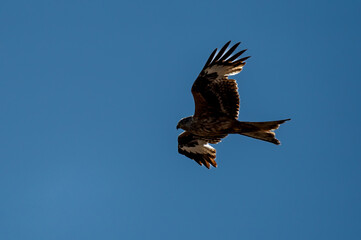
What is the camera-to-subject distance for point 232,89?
901cm

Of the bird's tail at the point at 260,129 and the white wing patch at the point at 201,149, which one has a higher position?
the white wing patch at the point at 201,149

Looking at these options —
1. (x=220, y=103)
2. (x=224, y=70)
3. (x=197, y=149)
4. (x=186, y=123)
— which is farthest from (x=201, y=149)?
(x=224, y=70)

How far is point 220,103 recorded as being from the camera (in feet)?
30.2

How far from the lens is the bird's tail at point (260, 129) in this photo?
8625mm

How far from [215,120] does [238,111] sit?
56 centimetres

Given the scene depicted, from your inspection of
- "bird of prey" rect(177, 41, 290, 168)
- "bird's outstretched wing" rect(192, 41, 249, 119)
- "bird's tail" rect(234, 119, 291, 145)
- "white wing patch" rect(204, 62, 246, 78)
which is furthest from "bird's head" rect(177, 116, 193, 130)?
"white wing patch" rect(204, 62, 246, 78)

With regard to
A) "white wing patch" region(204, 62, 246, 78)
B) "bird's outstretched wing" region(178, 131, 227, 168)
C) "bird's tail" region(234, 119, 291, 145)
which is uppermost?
"white wing patch" region(204, 62, 246, 78)

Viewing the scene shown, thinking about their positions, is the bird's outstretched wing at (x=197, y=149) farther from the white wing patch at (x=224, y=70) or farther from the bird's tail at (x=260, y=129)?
the white wing patch at (x=224, y=70)

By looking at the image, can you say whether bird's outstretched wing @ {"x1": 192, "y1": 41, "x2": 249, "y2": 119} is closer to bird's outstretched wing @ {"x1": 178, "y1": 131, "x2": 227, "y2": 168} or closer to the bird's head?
the bird's head

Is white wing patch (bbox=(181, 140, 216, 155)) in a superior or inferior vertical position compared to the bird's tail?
superior

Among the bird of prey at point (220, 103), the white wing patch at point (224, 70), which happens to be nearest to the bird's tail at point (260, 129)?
the bird of prey at point (220, 103)

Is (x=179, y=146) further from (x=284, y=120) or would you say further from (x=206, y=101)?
(x=284, y=120)

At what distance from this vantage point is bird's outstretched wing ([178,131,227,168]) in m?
11.1

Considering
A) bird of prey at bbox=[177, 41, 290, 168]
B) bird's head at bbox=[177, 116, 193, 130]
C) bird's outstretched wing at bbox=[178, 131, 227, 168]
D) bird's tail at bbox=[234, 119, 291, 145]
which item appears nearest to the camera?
bird's tail at bbox=[234, 119, 291, 145]
